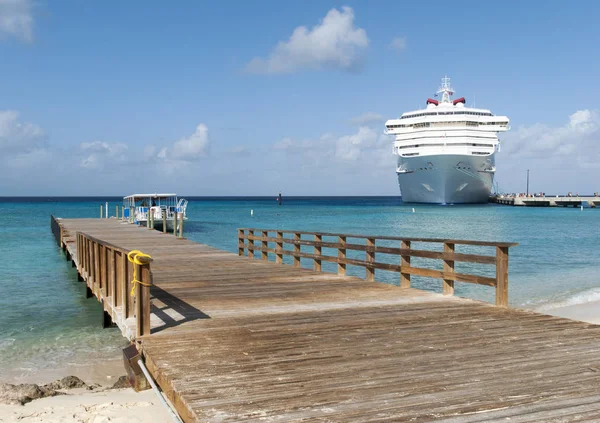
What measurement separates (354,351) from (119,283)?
160 inches

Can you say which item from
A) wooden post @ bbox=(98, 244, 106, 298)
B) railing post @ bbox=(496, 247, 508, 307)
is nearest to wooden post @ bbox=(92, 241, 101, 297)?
wooden post @ bbox=(98, 244, 106, 298)

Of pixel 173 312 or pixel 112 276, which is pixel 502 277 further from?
pixel 112 276

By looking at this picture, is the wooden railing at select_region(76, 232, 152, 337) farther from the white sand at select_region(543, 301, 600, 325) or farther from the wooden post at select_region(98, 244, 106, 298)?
the white sand at select_region(543, 301, 600, 325)

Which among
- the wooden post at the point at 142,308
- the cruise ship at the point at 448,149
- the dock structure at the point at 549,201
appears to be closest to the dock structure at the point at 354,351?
the wooden post at the point at 142,308

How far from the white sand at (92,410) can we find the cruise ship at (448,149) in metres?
69.6

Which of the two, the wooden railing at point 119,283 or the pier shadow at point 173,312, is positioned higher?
the wooden railing at point 119,283

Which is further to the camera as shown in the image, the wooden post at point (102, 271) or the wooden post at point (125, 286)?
the wooden post at point (102, 271)

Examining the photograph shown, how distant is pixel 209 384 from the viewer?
173 inches

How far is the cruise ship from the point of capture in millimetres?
73562

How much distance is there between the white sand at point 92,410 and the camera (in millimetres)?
5547

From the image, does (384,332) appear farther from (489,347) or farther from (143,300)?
(143,300)

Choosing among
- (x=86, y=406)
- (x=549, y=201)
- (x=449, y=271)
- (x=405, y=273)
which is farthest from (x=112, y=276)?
(x=549, y=201)

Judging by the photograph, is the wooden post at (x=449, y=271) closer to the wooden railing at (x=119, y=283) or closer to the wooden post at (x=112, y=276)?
the wooden railing at (x=119, y=283)

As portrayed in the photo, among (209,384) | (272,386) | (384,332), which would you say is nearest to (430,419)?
(272,386)
